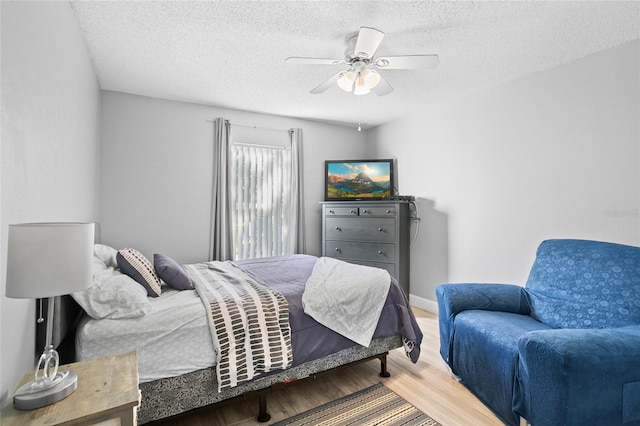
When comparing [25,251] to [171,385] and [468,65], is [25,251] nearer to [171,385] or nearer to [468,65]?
[171,385]

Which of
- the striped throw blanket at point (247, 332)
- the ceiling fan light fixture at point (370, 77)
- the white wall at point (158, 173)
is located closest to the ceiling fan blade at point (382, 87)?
the ceiling fan light fixture at point (370, 77)

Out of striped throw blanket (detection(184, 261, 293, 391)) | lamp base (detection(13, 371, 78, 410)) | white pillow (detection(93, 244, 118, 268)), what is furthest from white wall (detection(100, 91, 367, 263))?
lamp base (detection(13, 371, 78, 410))

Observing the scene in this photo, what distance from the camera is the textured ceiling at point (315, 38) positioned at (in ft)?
6.31

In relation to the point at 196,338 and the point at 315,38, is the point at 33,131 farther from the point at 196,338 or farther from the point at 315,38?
the point at 315,38

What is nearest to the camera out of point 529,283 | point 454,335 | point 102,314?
point 102,314

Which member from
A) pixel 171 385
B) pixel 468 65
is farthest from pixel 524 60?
pixel 171 385

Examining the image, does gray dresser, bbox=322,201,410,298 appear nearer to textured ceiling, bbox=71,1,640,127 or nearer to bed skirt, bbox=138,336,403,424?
textured ceiling, bbox=71,1,640,127

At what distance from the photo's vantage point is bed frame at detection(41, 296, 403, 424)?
1.61m

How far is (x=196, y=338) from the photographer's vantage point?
1747 mm

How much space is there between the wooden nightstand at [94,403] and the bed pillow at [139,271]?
814mm

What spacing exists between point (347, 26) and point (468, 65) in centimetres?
129

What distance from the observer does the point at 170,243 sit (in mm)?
3633

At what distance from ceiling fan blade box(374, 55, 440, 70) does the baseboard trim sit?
112 inches

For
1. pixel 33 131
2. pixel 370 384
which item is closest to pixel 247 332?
pixel 370 384
